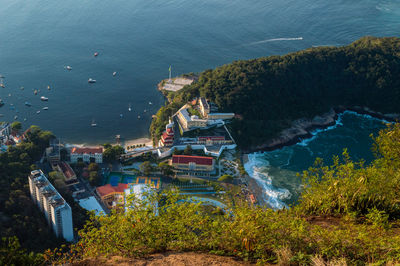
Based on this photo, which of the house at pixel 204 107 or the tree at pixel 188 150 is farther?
the house at pixel 204 107

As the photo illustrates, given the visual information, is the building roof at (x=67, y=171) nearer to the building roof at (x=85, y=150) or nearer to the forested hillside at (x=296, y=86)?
the building roof at (x=85, y=150)

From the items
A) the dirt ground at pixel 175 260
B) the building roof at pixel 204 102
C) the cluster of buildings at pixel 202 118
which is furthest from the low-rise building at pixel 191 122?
the dirt ground at pixel 175 260

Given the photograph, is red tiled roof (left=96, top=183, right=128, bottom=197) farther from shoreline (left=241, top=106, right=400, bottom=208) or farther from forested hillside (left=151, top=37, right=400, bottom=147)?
shoreline (left=241, top=106, right=400, bottom=208)

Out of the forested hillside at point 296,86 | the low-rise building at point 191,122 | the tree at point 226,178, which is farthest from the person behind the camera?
the forested hillside at point 296,86

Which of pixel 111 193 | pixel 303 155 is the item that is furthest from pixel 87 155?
pixel 303 155

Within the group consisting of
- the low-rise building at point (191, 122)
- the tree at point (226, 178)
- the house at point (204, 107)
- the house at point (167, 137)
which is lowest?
the tree at point (226, 178)
